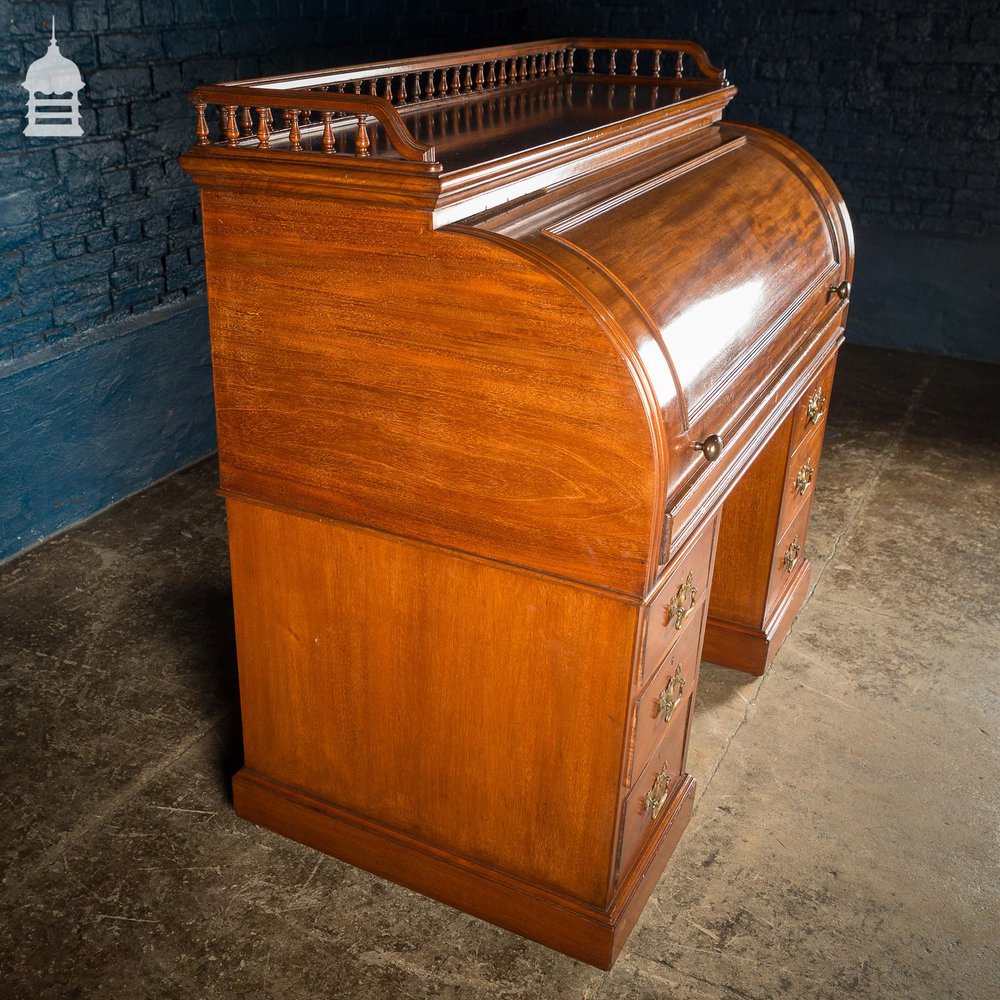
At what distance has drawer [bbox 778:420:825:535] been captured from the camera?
321 cm

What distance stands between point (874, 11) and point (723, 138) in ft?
12.4

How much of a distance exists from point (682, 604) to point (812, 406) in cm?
120

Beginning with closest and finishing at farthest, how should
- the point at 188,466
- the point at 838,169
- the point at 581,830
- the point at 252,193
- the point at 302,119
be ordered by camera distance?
the point at 252,193
the point at 581,830
the point at 302,119
the point at 188,466
the point at 838,169

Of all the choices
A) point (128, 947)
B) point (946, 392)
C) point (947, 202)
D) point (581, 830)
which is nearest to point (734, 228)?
point (581, 830)

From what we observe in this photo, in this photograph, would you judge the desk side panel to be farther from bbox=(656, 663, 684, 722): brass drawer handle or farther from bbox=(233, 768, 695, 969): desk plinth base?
bbox=(233, 768, 695, 969): desk plinth base

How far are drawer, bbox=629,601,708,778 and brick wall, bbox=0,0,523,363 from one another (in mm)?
2712

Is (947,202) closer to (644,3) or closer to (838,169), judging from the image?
(838,169)

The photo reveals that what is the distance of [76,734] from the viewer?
3062 mm

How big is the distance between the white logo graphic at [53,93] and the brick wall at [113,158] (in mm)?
31

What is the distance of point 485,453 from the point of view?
2.03 metres

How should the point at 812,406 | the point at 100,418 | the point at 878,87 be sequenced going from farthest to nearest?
the point at 878,87, the point at 100,418, the point at 812,406

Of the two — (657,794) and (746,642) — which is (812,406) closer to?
(746,642)

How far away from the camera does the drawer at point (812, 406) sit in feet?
10.2

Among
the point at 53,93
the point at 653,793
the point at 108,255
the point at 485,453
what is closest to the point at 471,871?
the point at 653,793
